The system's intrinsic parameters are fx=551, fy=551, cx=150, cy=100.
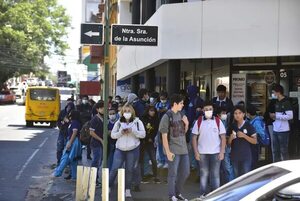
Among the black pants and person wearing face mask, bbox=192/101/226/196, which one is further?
the black pants

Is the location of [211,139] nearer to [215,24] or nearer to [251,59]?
[215,24]

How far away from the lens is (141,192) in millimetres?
10555

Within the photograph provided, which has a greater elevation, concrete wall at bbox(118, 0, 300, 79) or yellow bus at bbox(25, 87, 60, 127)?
concrete wall at bbox(118, 0, 300, 79)

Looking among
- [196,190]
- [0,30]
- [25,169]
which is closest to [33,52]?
[0,30]

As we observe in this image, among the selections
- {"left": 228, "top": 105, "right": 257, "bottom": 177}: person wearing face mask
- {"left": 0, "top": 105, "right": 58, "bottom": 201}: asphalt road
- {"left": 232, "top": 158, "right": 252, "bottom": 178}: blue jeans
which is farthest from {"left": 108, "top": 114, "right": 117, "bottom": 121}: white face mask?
{"left": 232, "top": 158, "right": 252, "bottom": 178}: blue jeans

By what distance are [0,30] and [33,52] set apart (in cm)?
552

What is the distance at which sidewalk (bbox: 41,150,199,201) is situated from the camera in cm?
1012

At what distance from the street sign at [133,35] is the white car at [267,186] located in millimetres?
4559

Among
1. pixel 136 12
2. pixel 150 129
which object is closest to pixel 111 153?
pixel 150 129

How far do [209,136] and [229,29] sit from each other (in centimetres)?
344

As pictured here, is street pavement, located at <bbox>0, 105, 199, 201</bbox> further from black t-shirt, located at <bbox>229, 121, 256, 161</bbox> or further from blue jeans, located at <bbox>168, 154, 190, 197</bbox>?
black t-shirt, located at <bbox>229, 121, 256, 161</bbox>

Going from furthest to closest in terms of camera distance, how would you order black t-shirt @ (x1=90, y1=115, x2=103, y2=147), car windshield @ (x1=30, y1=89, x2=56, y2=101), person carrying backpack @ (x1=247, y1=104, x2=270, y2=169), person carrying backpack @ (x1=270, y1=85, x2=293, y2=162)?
car windshield @ (x1=30, y1=89, x2=56, y2=101), black t-shirt @ (x1=90, y1=115, x2=103, y2=147), person carrying backpack @ (x1=270, y1=85, x2=293, y2=162), person carrying backpack @ (x1=247, y1=104, x2=270, y2=169)

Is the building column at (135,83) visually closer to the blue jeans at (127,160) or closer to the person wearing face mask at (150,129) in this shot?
the person wearing face mask at (150,129)

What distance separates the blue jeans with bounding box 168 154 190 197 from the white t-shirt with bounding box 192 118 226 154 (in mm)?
331
